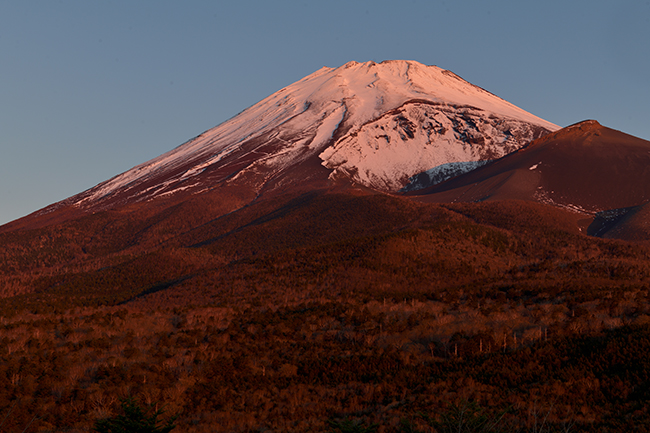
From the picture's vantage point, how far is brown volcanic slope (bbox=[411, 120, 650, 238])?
13688 cm

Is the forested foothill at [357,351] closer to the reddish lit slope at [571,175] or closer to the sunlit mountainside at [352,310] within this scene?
the sunlit mountainside at [352,310]

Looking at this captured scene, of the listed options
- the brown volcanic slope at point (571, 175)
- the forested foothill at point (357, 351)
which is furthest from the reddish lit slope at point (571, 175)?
the forested foothill at point (357, 351)

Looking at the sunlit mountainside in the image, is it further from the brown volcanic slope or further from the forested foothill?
the brown volcanic slope

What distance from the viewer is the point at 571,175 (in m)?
149

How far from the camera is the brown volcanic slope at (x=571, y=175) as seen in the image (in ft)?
449

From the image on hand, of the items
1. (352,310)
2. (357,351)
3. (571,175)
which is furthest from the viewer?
(571,175)

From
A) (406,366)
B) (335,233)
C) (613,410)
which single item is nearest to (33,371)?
(406,366)

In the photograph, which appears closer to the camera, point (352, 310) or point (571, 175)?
point (352, 310)

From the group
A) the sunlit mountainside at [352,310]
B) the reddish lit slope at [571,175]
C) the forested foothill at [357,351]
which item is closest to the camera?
the forested foothill at [357,351]

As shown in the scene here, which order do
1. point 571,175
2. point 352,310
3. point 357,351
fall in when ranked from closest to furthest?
point 357,351 → point 352,310 → point 571,175

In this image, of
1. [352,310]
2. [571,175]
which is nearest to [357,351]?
[352,310]

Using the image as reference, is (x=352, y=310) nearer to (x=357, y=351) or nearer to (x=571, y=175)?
(x=357, y=351)

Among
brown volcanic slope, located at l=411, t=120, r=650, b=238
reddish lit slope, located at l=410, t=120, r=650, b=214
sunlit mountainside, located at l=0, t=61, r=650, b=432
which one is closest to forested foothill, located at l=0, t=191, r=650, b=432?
sunlit mountainside, located at l=0, t=61, r=650, b=432

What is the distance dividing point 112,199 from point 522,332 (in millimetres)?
175658
